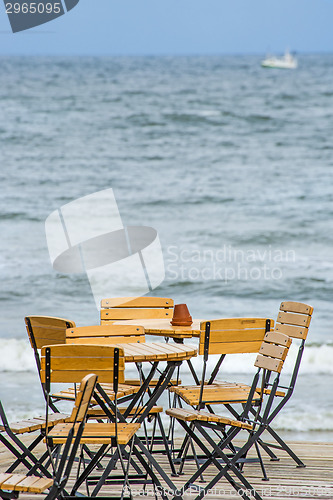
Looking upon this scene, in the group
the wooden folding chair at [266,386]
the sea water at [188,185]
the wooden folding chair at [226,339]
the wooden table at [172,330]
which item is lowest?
the sea water at [188,185]

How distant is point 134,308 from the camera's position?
15.8ft

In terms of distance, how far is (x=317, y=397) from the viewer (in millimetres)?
6586

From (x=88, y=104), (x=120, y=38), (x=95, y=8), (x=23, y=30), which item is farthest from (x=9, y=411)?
(x=88, y=104)

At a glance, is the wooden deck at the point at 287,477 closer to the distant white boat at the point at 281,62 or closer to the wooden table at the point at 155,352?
the wooden table at the point at 155,352

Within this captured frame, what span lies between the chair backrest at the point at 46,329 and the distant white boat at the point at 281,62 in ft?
113

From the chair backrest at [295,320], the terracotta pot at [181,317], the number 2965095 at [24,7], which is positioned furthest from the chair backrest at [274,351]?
the number 2965095 at [24,7]

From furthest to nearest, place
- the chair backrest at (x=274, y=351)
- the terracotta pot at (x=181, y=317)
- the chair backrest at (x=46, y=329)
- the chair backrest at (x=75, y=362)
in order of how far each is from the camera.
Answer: the terracotta pot at (x=181, y=317), the chair backrest at (x=46, y=329), the chair backrest at (x=274, y=351), the chair backrest at (x=75, y=362)

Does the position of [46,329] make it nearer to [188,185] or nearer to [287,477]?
[287,477]

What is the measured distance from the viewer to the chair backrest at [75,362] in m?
2.96

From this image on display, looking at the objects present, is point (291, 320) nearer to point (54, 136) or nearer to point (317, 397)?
point (317, 397)

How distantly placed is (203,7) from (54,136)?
9.07 m

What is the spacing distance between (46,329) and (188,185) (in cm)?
1610

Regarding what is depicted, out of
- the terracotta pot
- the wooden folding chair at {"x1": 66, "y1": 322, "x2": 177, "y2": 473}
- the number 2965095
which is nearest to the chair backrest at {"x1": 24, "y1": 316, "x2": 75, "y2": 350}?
the wooden folding chair at {"x1": 66, "y1": 322, "x2": 177, "y2": 473}

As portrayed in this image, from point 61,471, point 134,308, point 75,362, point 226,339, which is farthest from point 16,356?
point 61,471
